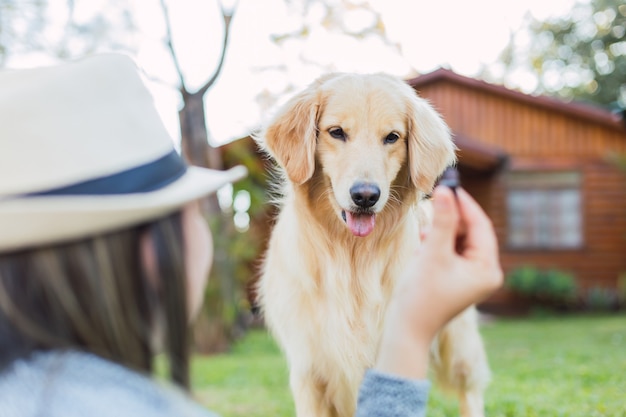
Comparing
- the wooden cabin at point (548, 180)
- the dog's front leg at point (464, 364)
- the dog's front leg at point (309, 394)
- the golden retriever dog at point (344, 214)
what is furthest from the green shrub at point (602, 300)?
the dog's front leg at point (309, 394)

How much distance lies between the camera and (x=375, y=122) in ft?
10.4

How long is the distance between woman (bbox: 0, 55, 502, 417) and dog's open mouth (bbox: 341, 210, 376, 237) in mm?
1587

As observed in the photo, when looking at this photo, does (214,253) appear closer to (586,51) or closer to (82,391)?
(82,391)

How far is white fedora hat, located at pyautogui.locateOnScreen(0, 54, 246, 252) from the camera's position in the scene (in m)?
1.23

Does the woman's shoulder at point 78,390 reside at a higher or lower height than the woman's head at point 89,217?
lower

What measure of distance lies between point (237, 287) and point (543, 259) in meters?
11.0

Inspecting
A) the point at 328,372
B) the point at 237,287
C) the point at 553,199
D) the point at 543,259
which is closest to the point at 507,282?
the point at 543,259

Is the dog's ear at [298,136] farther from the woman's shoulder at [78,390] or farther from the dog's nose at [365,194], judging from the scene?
the woman's shoulder at [78,390]

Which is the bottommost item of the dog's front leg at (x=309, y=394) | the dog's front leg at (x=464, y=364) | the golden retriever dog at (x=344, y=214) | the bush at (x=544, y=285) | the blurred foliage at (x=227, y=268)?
the bush at (x=544, y=285)

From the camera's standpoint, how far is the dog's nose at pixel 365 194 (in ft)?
9.96

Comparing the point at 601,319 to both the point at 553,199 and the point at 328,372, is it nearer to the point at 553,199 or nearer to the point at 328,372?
the point at 553,199

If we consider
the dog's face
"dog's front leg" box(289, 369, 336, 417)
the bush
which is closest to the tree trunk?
"dog's front leg" box(289, 369, 336, 417)

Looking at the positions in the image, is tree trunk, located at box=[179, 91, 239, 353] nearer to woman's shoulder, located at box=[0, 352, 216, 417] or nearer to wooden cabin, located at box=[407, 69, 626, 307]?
wooden cabin, located at box=[407, 69, 626, 307]

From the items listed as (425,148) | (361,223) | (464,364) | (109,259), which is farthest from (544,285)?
(109,259)
